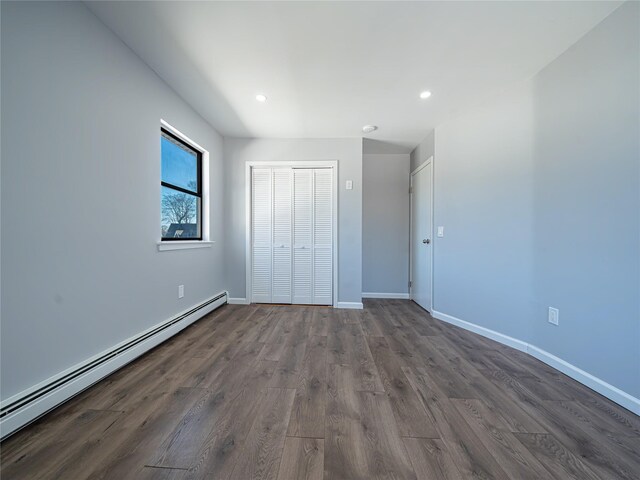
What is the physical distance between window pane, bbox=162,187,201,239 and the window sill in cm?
13

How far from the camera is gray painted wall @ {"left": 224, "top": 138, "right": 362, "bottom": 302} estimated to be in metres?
3.22

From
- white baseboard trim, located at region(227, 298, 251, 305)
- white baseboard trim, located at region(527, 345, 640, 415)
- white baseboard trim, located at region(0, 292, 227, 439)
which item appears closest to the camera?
white baseboard trim, located at region(0, 292, 227, 439)

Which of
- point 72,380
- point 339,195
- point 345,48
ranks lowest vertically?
point 72,380

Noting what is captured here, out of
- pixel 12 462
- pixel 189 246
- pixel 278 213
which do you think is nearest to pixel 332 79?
pixel 278 213

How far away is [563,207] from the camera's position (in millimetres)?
1707

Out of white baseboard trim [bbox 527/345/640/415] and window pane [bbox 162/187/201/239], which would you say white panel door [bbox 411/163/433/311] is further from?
window pane [bbox 162/187/201/239]

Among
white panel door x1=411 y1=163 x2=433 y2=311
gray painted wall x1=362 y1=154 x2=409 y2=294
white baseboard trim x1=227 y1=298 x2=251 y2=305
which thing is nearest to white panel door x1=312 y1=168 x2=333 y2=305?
gray painted wall x1=362 y1=154 x2=409 y2=294

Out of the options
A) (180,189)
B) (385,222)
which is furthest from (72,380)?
(385,222)

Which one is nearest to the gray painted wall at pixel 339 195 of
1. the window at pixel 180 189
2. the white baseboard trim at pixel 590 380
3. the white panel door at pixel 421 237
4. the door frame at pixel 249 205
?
the door frame at pixel 249 205

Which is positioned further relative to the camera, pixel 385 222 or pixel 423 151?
pixel 385 222

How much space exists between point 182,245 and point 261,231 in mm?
1132

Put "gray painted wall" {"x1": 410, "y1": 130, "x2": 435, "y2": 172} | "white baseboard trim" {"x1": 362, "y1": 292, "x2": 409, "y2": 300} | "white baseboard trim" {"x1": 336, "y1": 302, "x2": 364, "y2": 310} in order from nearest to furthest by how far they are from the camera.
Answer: "gray painted wall" {"x1": 410, "y1": 130, "x2": 435, "y2": 172}, "white baseboard trim" {"x1": 336, "y1": 302, "x2": 364, "y2": 310}, "white baseboard trim" {"x1": 362, "y1": 292, "x2": 409, "y2": 300}

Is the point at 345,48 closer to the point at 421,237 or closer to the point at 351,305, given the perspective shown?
the point at 421,237

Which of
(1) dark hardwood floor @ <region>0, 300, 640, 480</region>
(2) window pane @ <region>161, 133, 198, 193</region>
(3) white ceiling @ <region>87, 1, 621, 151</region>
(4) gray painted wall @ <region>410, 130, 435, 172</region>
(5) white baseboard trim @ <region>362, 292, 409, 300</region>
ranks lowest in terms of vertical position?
(5) white baseboard trim @ <region>362, 292, 409, 300</region>
